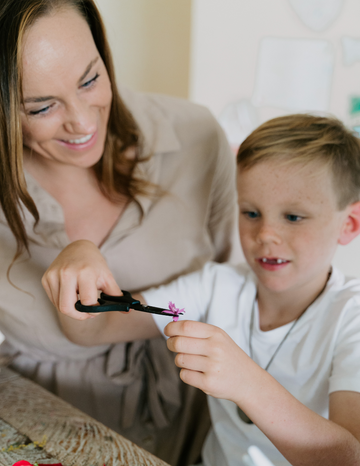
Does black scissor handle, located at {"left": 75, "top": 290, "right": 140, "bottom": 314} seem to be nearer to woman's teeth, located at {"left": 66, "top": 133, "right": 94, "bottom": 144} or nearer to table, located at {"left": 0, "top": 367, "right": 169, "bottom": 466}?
table, located at {"left": 0, "top": 367, "right": 169, "bottom": 466}

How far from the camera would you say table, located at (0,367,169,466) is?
0.68 metres

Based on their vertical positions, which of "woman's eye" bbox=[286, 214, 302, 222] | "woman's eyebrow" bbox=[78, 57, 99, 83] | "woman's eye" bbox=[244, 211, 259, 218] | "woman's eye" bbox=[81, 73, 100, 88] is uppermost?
"woman's eyebrow" bbox=[78, 57, 99, 83]

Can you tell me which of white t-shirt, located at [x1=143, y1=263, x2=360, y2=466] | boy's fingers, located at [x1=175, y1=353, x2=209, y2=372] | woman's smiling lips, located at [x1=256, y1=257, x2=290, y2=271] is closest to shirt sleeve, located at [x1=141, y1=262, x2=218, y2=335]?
white t-shirt, located at [x1=143, y1=263, x2=360, y2=466]

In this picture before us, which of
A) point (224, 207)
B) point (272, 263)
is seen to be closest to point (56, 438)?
point (272, 263)

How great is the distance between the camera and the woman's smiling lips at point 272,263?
2.78 ft

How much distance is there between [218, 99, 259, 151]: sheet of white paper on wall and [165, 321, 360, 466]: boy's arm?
108cm

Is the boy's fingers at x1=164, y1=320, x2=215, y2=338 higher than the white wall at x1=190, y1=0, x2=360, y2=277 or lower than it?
lower

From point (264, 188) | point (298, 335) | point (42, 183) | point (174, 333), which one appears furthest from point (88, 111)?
point (298, 335)

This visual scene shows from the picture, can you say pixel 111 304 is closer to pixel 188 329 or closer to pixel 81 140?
pixel 188 329

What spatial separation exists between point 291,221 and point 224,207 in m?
0.43

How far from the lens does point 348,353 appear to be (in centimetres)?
76

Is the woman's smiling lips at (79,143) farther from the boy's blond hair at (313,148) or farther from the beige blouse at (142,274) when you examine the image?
the boy's blond hair at (313,148)

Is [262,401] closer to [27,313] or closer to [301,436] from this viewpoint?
[301,436]

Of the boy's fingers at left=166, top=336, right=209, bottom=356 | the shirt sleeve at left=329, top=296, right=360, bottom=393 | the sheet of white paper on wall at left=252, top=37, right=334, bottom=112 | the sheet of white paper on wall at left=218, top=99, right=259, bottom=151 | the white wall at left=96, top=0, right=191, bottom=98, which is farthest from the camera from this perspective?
the white wall at left=96, top=0, right=191, bottom=98
